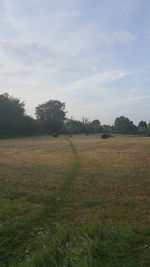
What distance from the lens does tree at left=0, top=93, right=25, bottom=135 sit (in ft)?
258

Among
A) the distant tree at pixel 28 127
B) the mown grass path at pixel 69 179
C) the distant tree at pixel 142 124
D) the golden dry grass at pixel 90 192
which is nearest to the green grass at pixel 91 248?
the golden dry grass at pixel 90 192

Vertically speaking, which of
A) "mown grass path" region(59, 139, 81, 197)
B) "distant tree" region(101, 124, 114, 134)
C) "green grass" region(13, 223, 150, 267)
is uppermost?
"distant tree" region(101, 124, 114, 134)

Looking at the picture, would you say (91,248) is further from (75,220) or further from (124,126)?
(124,126)

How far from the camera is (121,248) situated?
6.48 metres

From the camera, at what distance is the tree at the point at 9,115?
7862 centimetres

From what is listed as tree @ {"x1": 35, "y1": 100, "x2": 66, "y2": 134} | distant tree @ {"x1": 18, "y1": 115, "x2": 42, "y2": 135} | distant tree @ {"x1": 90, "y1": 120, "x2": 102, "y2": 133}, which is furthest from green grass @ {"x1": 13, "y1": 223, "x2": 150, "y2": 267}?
distant tree @ {"x1": 90, "y1": 120, "x2": 102, "y2": 133}

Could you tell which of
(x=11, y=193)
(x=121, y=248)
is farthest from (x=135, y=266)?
(x=11, y=193)

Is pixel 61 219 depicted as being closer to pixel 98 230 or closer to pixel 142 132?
pixel 98 230

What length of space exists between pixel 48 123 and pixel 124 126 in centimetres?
2311

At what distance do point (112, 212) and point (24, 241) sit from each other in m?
2.80

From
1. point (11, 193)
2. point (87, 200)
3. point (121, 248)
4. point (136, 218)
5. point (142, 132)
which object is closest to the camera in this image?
point (121, 248)

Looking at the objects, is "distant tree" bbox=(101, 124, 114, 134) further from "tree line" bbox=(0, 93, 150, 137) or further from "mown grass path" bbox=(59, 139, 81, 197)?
"mown grass path" bbox=(59, 139, 81, 197)

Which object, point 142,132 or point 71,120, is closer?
point 142,132

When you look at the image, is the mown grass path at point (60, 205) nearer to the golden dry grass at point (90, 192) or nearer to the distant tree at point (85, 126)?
the golden dry grass at point (90, 192)
